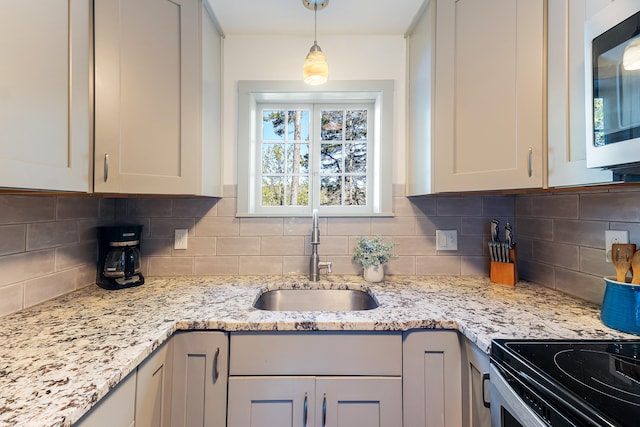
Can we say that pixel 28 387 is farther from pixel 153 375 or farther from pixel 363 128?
pixel 363 128

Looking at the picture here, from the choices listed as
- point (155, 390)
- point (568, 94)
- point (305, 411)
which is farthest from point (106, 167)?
point (568, 94)

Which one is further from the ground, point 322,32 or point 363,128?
point 322,32

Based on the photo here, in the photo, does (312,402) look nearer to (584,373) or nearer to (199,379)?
(199,379)

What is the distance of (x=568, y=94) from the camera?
0.95m

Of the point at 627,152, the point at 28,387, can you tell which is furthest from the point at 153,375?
the point at 627,152

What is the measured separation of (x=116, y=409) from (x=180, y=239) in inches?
40.5

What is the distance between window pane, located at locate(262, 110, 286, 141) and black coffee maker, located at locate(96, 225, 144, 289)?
951mm

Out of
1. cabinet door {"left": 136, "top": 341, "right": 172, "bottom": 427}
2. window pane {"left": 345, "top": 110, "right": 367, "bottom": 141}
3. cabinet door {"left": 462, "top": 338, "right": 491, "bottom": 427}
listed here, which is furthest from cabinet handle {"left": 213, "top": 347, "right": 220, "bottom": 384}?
window pane {"left": 345, "top": 110, "right": 367, "bottom": 141}

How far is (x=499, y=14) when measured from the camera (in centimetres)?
113

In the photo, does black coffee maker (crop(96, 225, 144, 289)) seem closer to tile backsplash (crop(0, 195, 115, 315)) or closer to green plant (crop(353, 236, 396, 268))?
tile backsplash (crop(0, 195, 115, 315))

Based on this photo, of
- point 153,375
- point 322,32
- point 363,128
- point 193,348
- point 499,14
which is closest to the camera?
point 153,375

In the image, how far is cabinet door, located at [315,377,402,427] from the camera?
1000 millimetres

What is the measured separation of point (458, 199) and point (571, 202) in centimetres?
51

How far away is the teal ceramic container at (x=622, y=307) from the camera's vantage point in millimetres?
896
